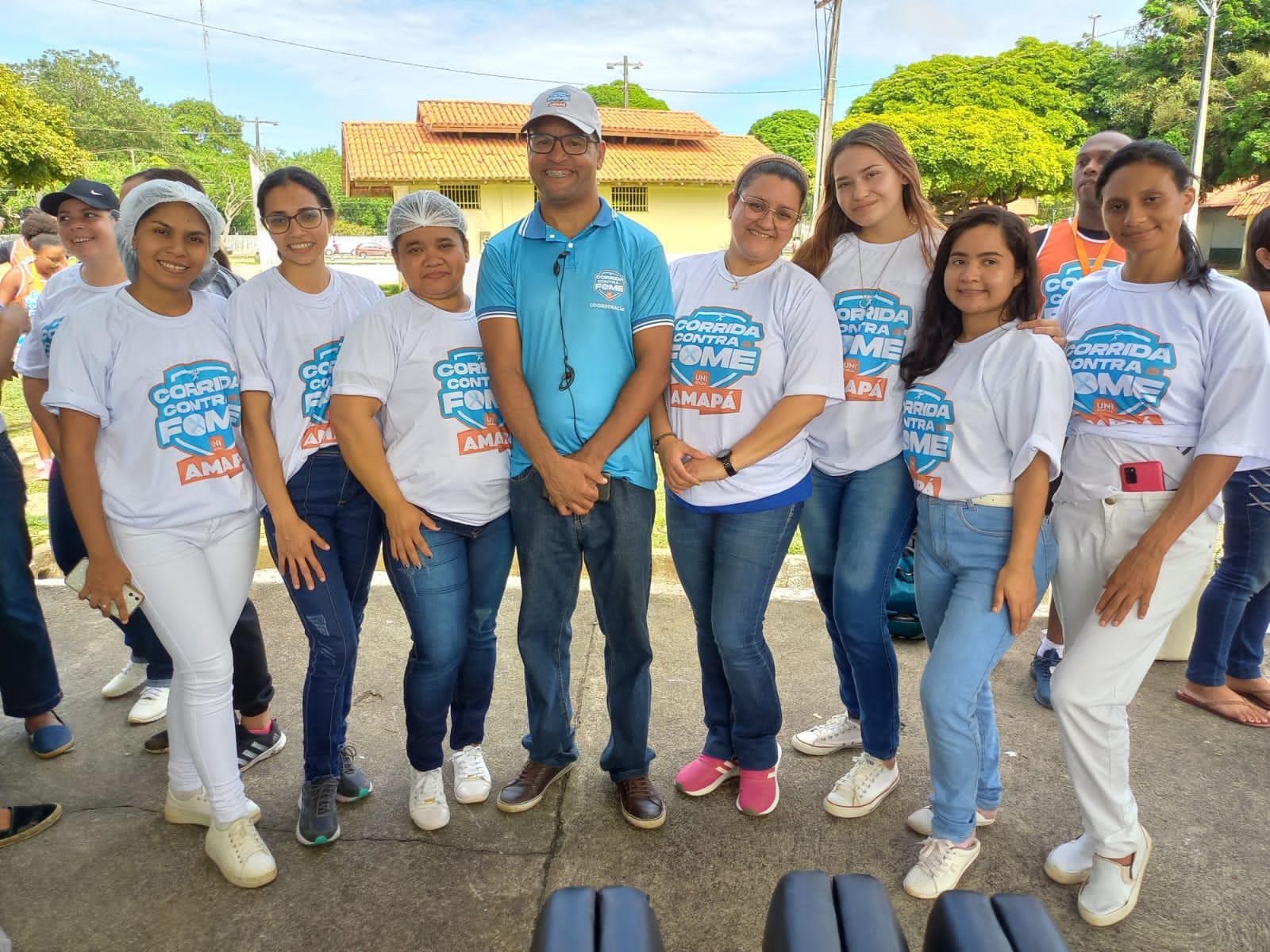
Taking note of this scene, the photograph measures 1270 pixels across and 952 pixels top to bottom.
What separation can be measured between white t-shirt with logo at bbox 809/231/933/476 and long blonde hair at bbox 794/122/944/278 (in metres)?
0.05

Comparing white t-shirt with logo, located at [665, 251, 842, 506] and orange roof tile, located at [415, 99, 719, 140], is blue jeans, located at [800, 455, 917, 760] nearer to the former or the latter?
white t-shirt with logo, located at [665, 251, 842, 506]

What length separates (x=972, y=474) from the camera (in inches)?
96.4

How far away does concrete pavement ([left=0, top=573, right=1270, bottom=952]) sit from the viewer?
2.44 metres

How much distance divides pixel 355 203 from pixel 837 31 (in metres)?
52.6

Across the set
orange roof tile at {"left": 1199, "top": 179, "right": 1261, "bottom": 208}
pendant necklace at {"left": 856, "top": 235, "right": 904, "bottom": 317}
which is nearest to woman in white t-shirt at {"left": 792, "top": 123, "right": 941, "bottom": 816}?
pendant necklace at {"left": 856, "top": 235, "right": 904, "bottom": 317}

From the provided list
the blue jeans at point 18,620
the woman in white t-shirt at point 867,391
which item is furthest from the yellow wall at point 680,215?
the woman in white t-shirt at point 867,391

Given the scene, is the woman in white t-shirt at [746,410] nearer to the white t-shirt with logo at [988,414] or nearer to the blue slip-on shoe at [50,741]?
the white t-shirt with logo at [988,414]

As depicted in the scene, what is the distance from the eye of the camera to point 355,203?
6200 cm

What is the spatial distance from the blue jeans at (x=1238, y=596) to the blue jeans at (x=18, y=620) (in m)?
4.72

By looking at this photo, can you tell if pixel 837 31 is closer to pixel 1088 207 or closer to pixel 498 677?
pixel 1088 207

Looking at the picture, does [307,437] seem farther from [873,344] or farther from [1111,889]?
[1111,889]

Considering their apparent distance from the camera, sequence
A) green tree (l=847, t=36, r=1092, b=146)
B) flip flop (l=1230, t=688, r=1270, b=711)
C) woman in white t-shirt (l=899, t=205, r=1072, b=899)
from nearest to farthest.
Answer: woman in white t-shirt (l=899, t=205, r=1072, b=899)
flip flop (l=1230, t=688, r=1270, b=711)
green tree (l=847, t=36, r=1092, b=146)

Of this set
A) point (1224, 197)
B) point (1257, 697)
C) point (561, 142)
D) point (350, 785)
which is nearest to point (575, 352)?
point (561, 142)

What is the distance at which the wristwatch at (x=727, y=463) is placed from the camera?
2.60 metres
